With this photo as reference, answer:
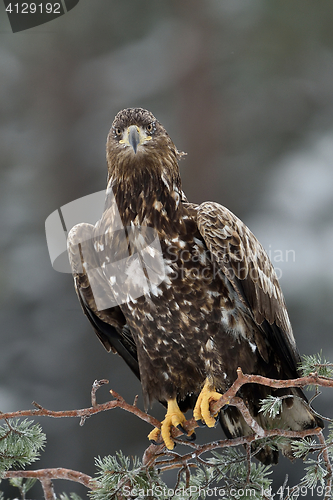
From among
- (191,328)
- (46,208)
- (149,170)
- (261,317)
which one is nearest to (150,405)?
(191,328)

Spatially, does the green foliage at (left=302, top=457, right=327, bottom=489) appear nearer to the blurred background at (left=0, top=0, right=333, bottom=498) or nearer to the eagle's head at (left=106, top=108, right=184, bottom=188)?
the eagle's head at (left=106, top=108, right=184, bottom=188)

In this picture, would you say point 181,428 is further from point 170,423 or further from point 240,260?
point 240,260

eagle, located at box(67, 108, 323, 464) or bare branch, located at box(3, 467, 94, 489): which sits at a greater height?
eagle, located at box(67, 108, 323, 464)

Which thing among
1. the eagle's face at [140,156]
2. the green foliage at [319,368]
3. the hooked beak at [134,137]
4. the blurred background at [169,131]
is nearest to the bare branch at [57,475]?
the green foliage at [319,368]

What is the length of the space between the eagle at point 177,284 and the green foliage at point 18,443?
0.38 m

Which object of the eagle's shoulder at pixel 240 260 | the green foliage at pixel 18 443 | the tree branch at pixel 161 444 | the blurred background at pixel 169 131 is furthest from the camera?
the blurred background at pixel 169 131

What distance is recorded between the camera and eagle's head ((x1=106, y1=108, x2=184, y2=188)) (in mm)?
1409

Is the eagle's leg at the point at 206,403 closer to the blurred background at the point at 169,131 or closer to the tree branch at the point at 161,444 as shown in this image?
the tree branch at the point at 161,444

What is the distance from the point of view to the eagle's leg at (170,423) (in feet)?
4.59

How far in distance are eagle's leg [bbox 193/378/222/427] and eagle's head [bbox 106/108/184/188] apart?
601 millimetres

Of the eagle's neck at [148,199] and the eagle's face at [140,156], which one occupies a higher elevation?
the eagle's face at [140,156]

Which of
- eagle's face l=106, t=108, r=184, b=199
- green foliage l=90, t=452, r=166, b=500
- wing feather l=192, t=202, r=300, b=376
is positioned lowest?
green foliage l=90, t=452, r=166, b=500

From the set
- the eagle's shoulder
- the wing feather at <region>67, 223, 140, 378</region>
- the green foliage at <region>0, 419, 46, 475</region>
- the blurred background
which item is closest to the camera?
the green foliage at <region>0, 419, 46, 475</region>

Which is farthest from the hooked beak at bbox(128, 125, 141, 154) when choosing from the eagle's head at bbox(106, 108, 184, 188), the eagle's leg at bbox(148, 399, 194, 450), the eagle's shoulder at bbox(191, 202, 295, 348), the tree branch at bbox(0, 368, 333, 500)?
the eagle's leg at bbox(148, 399, 194, 450)
